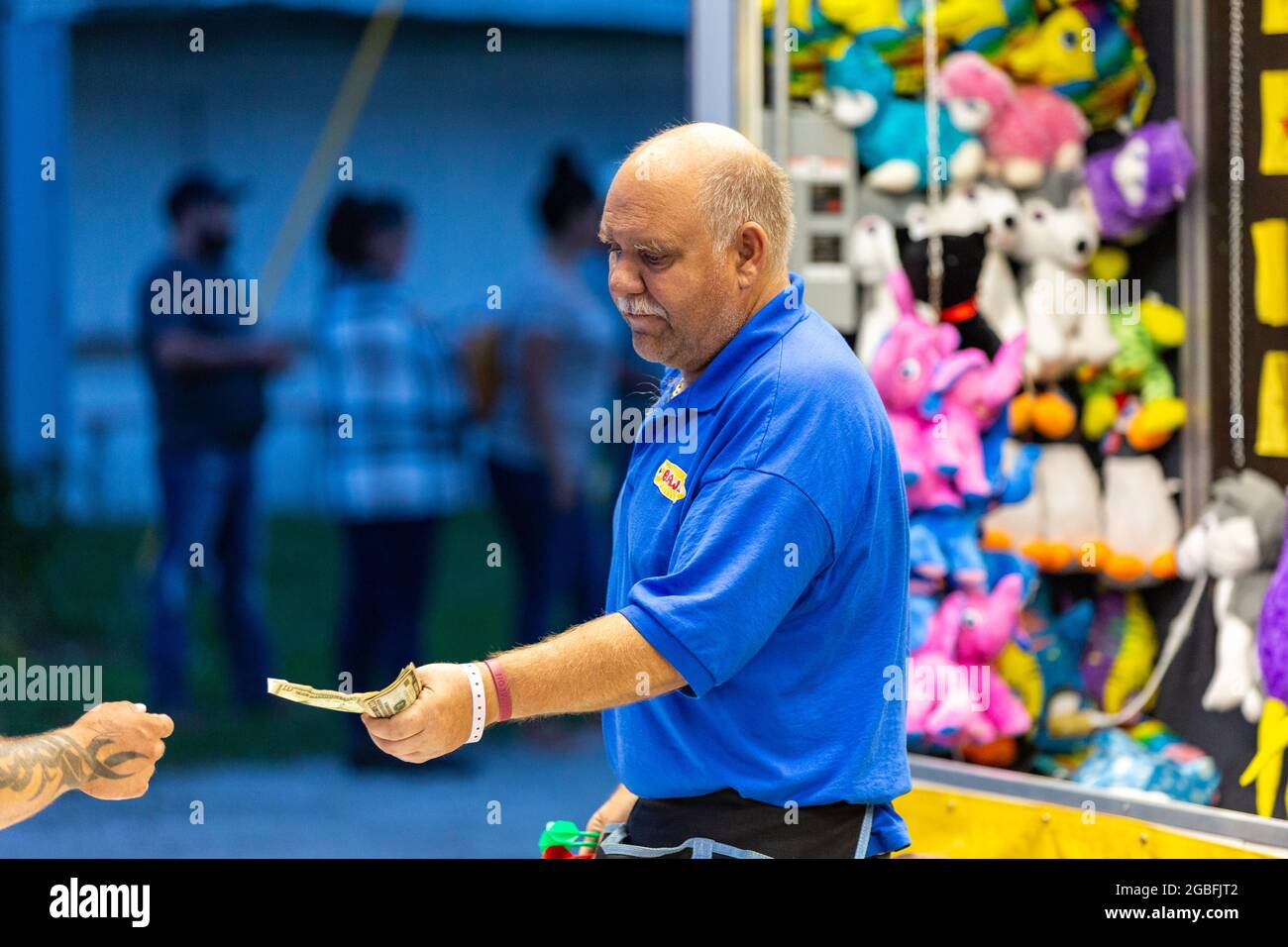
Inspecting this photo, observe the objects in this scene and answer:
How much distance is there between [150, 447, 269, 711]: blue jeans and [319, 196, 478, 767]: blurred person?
34 centimetres

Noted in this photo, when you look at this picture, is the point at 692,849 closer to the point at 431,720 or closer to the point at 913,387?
the point at 431,720

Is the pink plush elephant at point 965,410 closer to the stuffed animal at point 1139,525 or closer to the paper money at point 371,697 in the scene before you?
the stuffed animal at point 1139,525

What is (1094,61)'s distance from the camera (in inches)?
159

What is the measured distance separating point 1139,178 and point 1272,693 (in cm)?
124

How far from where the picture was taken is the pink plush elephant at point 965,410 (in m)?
3.84

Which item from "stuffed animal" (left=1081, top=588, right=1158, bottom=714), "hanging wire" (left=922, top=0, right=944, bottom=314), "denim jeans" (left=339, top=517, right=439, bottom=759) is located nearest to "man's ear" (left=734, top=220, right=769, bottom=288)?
"hanging wire" (left=922, top=0, right=944, bottom=314)

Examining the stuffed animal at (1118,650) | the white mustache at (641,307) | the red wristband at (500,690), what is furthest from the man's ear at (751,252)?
the stuffed animal at (1118,650)

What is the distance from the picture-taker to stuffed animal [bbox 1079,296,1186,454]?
3939mm

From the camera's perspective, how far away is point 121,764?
2273 millimetres

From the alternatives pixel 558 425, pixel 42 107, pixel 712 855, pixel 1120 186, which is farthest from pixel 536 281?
pixel 712 855

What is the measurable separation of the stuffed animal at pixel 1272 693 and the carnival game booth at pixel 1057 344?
0.08 metres

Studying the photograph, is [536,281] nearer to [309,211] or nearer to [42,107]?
[309,211]

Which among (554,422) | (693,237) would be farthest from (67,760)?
(554,422)

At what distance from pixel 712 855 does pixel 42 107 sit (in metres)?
5.51
